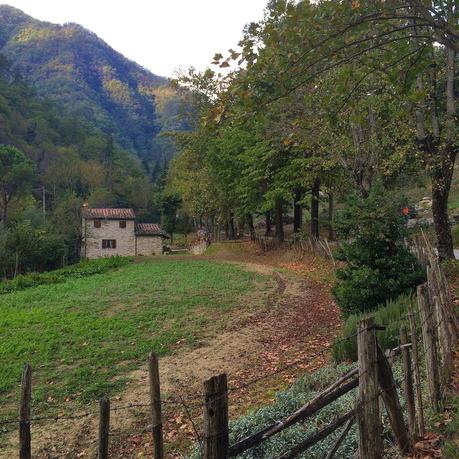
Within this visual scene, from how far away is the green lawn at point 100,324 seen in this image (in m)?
9.52

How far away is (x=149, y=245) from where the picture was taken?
49.1 metres

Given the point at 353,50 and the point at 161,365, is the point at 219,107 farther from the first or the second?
the point at 161,365

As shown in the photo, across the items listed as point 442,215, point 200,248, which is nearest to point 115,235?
point 200,248

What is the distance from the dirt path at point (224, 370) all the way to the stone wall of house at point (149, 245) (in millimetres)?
33541

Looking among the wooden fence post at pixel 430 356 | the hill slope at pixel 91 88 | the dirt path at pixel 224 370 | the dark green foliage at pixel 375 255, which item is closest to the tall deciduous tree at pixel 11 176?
the dirt path at pixel 224 370

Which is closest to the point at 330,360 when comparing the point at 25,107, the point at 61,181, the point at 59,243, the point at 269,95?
the point at 269,95

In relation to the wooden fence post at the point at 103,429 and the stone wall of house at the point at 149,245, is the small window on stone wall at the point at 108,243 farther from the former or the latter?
the wooden fence post at the point at 103,429

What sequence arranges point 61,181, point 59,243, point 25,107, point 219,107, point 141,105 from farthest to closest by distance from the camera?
point 141,105 → point 25,107 → point 61,181 → point 59,243 → point 219,107

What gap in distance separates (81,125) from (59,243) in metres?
73.2

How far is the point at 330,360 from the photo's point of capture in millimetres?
9180

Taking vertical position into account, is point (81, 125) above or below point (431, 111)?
above

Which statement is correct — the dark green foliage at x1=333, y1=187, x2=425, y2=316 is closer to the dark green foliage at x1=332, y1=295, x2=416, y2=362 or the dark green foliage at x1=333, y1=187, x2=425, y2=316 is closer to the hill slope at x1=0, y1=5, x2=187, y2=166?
the dark green foliage at x1=332, y1=295, x2=416, y2=362

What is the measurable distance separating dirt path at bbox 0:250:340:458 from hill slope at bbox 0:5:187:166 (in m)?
107

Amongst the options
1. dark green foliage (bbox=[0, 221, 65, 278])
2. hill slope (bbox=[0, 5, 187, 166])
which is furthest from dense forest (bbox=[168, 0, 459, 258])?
hill slope (bbox=[0, 5, 187, 166])
